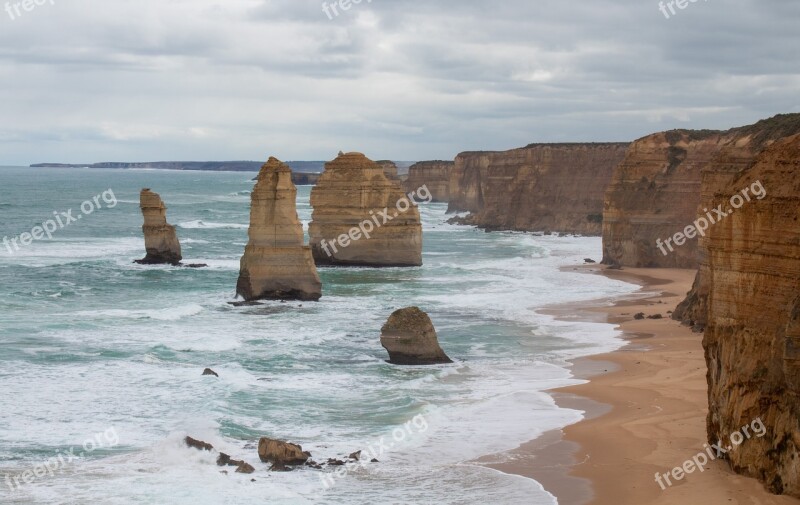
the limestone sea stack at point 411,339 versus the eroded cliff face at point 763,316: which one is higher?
the eroded cliff face at point 763,316

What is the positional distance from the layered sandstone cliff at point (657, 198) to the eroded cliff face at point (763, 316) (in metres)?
34.5

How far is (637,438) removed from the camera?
63.2 feet

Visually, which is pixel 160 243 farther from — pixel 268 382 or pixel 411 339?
pixel 268 382

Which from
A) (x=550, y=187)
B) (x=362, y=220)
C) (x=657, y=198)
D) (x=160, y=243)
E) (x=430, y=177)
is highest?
(x=430, y=177)

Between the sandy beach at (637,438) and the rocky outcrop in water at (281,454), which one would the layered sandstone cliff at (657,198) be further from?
the rocky outcrop in water at (281,454)

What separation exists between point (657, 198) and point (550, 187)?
3279 cm

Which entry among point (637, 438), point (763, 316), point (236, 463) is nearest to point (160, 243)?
point (236, 463)

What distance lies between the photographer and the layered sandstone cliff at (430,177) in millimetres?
133750

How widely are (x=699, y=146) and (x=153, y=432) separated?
36.8 meters

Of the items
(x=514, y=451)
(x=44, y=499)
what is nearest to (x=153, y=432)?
(x=44, y=499)

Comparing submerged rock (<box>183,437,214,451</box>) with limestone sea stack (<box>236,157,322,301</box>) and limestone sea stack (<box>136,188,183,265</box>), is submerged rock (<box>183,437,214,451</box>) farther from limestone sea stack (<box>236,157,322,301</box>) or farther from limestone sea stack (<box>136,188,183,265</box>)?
limestone sea stack (<box>136,188,183,265</box>)

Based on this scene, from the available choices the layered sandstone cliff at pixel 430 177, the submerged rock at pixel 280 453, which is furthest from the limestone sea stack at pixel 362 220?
the layered sandstone cliff at pixel 430 177

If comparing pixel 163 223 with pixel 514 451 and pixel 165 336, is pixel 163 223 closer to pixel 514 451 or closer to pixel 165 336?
pixel 165 336

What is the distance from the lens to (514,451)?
18.8m
